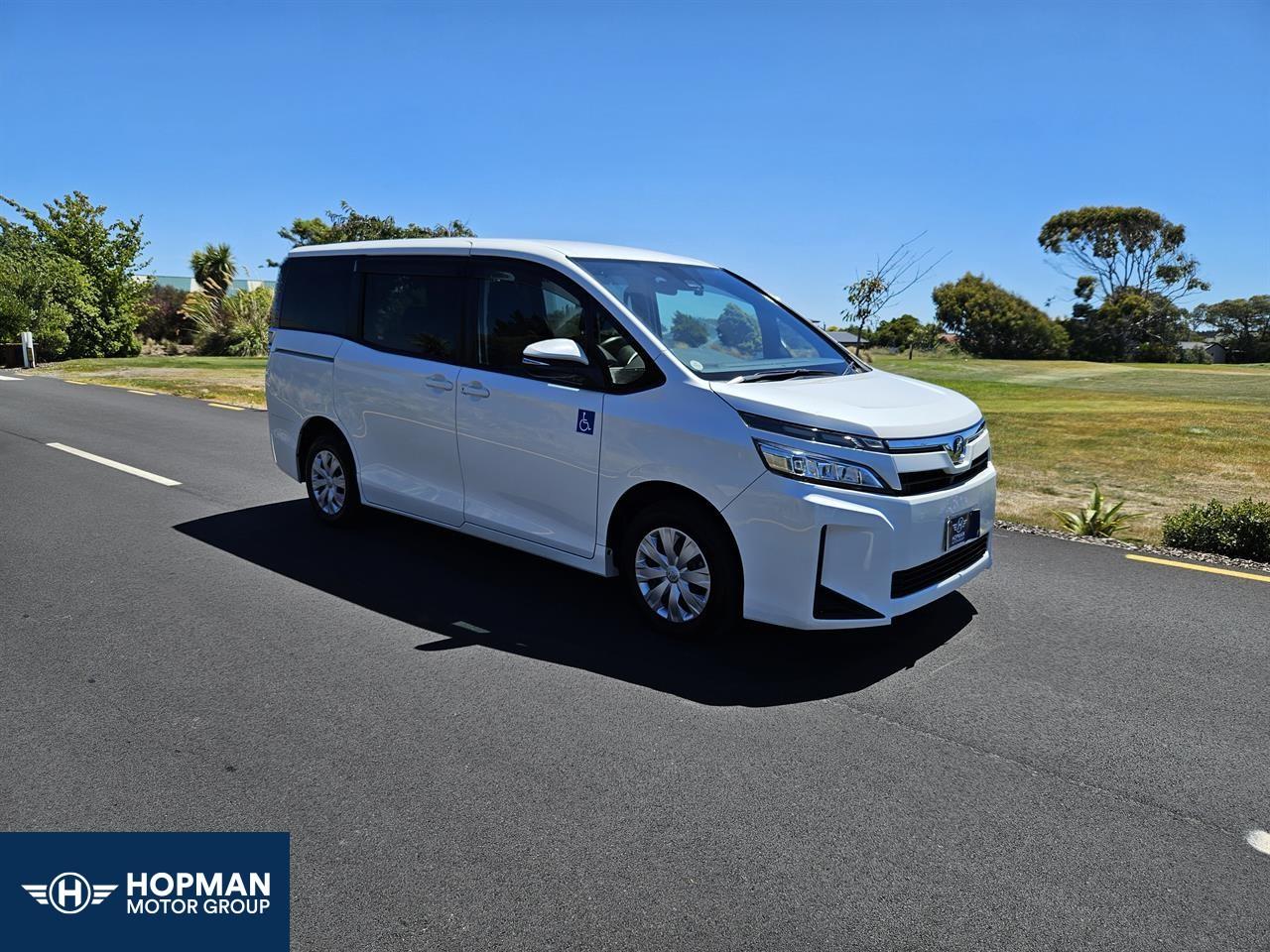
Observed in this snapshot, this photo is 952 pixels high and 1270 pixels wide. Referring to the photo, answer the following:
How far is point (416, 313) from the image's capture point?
19.7ft

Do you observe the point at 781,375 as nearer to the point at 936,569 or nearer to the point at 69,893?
the point at 936,569

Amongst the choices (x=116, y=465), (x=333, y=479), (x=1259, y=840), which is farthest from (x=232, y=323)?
(x=1259, y=840)

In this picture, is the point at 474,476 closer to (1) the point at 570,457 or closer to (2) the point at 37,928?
(1) the point at 570,457

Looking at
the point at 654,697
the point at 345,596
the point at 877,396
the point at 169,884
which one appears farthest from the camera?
the point at 345,596

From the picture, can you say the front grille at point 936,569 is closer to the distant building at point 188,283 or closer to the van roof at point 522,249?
the van roof at point 522,249

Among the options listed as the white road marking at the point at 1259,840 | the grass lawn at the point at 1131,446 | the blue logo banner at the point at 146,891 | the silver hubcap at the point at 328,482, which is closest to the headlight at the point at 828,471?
the white road marking at the point at 1259,840

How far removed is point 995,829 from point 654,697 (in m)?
1.53

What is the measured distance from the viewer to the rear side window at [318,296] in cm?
652

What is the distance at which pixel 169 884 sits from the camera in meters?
2.96

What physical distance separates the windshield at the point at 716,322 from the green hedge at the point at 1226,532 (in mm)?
3362

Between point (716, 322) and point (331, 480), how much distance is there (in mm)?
3227

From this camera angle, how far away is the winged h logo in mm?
2900

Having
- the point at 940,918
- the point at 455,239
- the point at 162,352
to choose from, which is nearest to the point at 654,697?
the point at 940,918

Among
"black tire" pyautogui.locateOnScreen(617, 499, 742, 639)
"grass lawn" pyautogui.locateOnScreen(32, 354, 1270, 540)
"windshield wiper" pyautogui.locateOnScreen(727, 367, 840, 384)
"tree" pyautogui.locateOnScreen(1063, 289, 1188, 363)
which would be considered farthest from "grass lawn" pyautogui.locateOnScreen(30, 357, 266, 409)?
"tree" pyautogui.locateOnScreen(1063, 289, 1188, 363)
